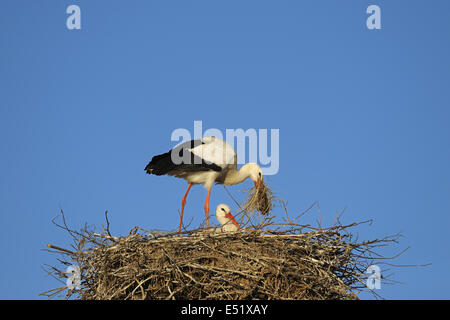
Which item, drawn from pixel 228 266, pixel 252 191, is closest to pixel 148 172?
pixel 252 191

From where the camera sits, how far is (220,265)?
5242 mm

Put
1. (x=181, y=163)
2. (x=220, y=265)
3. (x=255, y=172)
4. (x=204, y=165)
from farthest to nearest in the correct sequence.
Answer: (x=255, y=172), (x=204, y=165), (x=181, y=163), (x=220, y=265)

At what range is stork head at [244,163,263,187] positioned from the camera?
7.95m

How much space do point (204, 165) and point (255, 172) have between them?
71cm

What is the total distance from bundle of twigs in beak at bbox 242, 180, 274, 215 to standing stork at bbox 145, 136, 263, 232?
4.6 inches

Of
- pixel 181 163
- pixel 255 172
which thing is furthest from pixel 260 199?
pixel 181 163

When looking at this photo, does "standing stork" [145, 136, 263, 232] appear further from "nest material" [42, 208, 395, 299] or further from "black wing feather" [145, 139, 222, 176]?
"nest material" [42, 208, 395, 299]

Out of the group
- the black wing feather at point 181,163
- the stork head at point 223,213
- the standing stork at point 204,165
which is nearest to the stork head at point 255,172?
the standing stork at point 204,165

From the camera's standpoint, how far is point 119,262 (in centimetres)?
534

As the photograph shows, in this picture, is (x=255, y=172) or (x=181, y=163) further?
(x=255, y=172)

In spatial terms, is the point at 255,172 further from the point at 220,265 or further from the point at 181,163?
the point at 220,265

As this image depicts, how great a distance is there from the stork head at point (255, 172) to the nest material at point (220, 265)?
2219 millimetres

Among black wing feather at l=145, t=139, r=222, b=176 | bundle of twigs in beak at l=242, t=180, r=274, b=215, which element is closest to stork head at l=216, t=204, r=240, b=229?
bundle of twigs in beak at l=242, t=180, r=274, b=215
